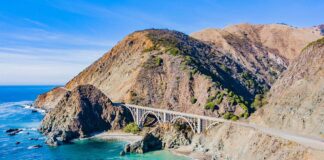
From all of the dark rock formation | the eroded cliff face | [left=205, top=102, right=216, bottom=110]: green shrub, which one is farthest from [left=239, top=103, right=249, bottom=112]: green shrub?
the dark rock formation

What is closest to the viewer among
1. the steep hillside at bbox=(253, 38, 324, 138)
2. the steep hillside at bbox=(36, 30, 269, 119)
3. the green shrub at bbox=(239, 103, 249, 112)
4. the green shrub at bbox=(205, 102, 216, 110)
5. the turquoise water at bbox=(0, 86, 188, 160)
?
the steep hillside at bbox=(253, 38, 324, 138)

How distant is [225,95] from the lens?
104750mm

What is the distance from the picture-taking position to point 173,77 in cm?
12369

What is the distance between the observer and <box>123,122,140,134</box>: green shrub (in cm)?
10075

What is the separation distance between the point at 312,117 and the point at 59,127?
70.3 metres

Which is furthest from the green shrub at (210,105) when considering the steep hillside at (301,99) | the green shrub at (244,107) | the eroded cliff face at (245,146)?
the steep hillside at (301,99)

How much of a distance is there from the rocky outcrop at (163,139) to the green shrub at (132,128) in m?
16.6

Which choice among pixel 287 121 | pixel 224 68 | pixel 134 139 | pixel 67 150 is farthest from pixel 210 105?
pixel 224 68

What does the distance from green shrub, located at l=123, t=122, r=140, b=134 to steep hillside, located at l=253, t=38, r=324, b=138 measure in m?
38.0

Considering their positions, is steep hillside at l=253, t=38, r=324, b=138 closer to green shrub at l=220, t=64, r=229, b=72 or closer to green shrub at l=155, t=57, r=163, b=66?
green shrub at l=155, t=57, r=163, b=66

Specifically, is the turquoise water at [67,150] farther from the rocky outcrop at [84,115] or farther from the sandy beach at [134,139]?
the rocky outcrop at [84,115]

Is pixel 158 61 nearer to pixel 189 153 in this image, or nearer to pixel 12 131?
pixel 12 131

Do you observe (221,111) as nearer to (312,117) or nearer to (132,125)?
(132,125)

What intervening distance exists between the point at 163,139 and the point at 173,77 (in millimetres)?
43315
